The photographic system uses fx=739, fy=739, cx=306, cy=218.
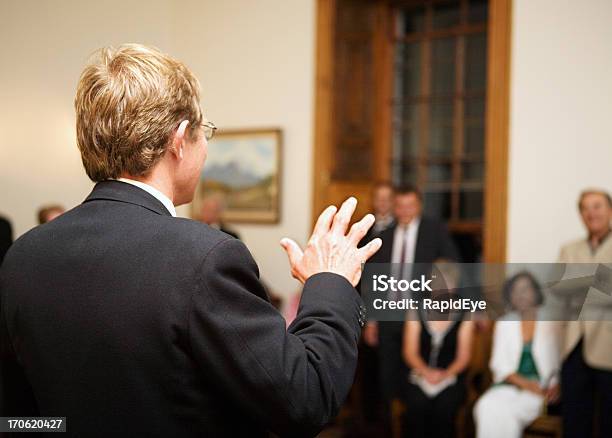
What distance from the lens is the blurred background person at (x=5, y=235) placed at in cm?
216

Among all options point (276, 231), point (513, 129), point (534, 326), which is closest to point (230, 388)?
point (534, 326)

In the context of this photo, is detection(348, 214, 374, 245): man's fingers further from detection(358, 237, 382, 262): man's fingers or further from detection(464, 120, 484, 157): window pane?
detection(464, 120, 484, 157): window pane

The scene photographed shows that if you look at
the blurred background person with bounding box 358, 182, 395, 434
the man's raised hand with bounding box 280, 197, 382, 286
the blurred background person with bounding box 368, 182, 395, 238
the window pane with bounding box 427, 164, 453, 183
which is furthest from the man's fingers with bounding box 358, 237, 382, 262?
the window pane with bounding box 427, 164, 453, 183

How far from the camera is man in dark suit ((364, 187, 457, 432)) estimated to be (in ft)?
11.3

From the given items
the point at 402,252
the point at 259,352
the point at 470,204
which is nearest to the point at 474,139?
the point at 470,204

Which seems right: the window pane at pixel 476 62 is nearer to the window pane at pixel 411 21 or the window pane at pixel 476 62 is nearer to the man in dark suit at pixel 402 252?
the window pane at pixel 411 21

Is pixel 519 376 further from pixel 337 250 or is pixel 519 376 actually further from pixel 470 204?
pixel 470 204

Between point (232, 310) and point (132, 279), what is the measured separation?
0.14m

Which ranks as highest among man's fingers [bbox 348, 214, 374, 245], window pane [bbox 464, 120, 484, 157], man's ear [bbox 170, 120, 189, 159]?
window pane [bbox 464, 120, 484, 157]

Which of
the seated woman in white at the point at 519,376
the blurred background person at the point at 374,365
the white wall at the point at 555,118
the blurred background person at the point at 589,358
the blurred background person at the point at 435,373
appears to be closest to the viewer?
the blurred background person at the point at 589,358

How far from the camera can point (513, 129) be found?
15.5 ft

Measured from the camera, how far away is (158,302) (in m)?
0.97

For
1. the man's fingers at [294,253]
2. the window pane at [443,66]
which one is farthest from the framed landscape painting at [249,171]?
the man's fingers at [294,253]

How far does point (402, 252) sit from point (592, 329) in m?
1.21
